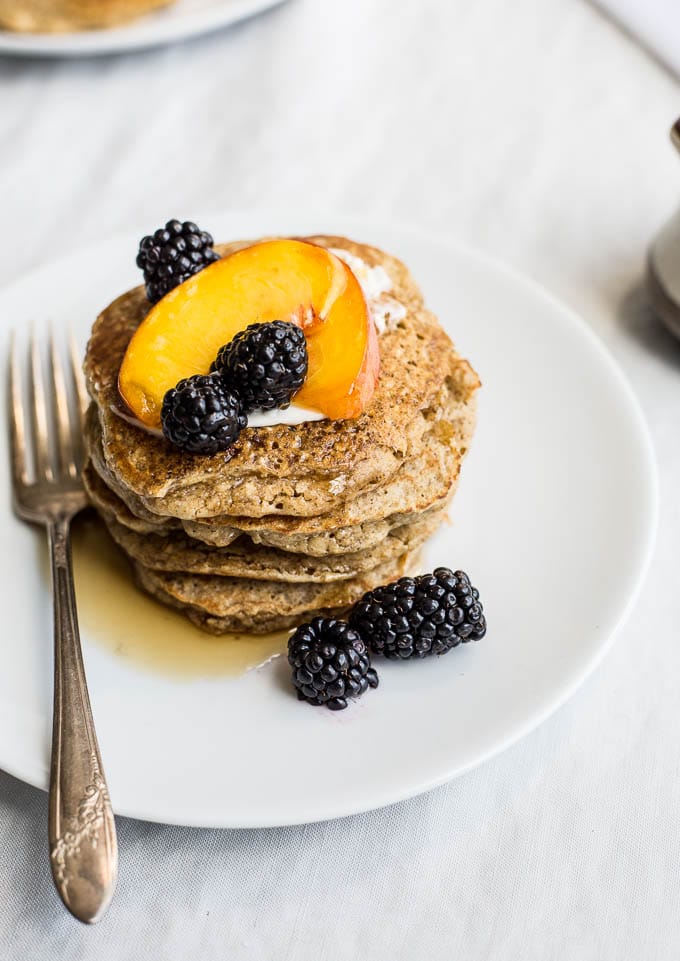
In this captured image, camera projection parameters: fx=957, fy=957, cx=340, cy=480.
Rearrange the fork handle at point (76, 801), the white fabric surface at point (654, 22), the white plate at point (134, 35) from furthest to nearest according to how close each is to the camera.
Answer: the white fabric surface at point (654, 22), the white plate at point (134, 35), the fork handle at point (76, 801)

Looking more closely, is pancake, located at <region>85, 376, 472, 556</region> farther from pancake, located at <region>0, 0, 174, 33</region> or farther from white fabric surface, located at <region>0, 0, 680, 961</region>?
pancake, located at <region>0, 0, 174, 33</region>

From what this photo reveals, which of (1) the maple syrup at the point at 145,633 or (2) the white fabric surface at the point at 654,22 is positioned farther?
(2) the white fabric surface at the point at 654,22

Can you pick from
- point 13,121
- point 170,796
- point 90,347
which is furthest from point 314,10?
point 170,796

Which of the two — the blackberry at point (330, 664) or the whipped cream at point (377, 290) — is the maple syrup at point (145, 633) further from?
the whipped cream at point (377, 290)

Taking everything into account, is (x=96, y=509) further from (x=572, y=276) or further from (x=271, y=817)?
(x=572, y=276)

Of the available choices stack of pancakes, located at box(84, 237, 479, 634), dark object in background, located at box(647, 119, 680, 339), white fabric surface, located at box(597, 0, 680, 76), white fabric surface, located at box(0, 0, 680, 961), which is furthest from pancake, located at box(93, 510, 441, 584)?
white fabric surface, located at box(597, 0, 680, 76)

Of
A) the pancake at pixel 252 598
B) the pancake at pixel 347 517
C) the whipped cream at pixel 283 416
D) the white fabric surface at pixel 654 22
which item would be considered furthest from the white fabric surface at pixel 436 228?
the whipped cream at pixel 283 416

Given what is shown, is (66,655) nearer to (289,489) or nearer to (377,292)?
(289,489)

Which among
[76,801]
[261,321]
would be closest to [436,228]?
[261,321]
